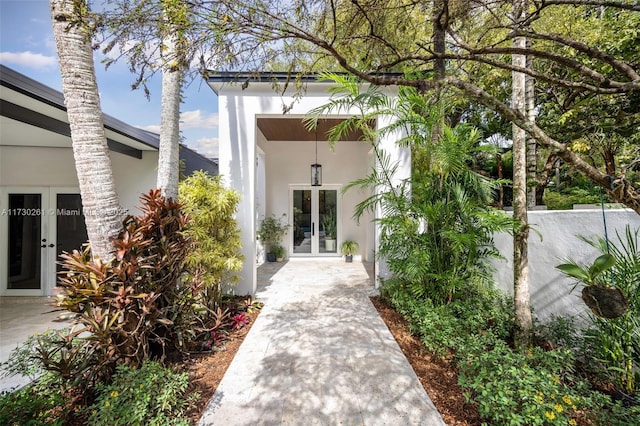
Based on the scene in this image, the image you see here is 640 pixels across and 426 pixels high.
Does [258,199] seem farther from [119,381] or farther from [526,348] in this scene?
[526,348]

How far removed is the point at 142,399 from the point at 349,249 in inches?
301

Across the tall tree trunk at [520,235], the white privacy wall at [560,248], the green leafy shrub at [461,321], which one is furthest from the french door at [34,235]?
the white privacy wall at [560,248]

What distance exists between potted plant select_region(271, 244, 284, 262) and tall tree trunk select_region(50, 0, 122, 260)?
6.87 meters

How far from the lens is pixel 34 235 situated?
230 inches

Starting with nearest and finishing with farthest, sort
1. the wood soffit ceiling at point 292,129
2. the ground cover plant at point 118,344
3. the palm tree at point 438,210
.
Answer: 1. the ground cover plant at point 118,344
2. the palm tree at point 438,210
3. the wood soffit ceiling at point 292,129

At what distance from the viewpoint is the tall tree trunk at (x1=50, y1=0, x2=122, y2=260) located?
2451mm

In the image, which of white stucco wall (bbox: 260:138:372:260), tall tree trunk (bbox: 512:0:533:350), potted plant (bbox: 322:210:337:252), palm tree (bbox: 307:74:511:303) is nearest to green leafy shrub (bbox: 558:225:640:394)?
tall tree trunk (bbox: 512:0:533:350)

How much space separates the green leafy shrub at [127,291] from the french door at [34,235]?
4.55 meters

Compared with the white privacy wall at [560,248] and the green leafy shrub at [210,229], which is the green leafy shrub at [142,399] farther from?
the white privacy wall at [560,248]

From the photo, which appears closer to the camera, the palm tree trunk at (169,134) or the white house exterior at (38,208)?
the palm tree trunk at (169,134)

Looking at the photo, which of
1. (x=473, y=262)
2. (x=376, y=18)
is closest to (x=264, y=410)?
(x=473, y=262)

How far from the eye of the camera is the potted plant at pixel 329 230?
9.91 m

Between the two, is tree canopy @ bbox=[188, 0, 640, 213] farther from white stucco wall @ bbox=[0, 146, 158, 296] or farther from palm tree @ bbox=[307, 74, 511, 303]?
white stucco wall @ bbox=[0, 146, 158, 296]

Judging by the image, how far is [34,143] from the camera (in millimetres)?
5559
